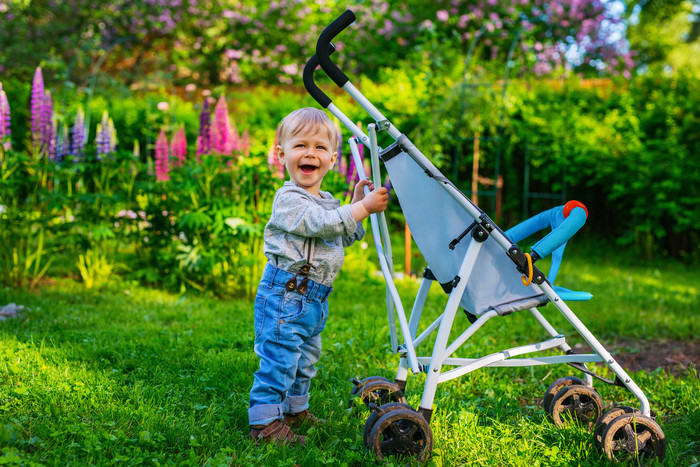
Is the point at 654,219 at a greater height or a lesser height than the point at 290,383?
greater

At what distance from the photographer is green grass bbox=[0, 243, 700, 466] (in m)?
2.00

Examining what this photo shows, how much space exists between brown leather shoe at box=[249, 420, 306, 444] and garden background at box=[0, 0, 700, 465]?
8cm

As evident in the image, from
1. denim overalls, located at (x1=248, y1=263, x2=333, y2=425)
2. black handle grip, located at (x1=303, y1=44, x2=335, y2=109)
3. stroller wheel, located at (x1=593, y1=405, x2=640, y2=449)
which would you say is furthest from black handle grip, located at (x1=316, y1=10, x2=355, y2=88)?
stroller wheel, located at (x1=593, y1=405, x2=640, y2=449)

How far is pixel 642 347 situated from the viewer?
369 centimetres

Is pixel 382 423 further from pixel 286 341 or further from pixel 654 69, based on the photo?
pixel 654 69

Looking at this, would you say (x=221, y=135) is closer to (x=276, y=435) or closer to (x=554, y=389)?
(x=276, y=435)

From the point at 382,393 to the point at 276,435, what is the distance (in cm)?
51

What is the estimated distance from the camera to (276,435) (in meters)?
2.08

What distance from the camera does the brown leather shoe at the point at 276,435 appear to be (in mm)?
2078

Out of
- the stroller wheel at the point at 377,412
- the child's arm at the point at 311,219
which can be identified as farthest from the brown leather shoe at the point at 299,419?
the child's arm at the point at 311,219

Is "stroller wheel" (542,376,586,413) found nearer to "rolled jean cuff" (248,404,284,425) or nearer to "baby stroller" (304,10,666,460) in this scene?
"baby stroller" (304,10,666,460)

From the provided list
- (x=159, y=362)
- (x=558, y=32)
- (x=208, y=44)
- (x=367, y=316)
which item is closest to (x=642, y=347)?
(x=367, y=316)

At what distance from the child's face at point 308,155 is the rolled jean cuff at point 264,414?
79 centimetres

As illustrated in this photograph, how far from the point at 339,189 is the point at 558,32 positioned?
342 inches
